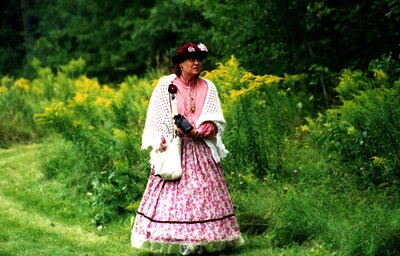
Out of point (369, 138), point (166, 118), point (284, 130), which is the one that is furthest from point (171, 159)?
point (284, 130)

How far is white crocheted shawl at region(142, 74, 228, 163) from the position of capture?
745 cm

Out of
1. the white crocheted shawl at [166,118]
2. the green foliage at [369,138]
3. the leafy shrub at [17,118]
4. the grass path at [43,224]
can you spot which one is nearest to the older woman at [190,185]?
the white crocheted shawl at [166,118]

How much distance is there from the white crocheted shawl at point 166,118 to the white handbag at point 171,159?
3.1 inches

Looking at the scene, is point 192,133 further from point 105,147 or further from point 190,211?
point 105,147

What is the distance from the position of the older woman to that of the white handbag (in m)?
0.06

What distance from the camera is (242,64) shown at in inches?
491

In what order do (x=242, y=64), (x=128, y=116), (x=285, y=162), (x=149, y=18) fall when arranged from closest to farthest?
(x=285, y=162), (x=128, y=116), (x=242, y=64), (x=149, y=18)

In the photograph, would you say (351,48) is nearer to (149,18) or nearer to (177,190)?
(177,190)

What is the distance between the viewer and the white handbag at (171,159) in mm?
7258

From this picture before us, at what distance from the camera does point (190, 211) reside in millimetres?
7262

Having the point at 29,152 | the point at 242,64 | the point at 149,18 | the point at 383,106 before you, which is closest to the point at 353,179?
the point at 383,106

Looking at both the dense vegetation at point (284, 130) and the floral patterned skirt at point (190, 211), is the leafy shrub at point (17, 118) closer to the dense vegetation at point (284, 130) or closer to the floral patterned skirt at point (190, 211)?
the dense vegetation at point (284, 130)

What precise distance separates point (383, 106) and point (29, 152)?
23.3 ft

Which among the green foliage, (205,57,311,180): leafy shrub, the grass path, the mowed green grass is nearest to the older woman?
the mowed green grass
